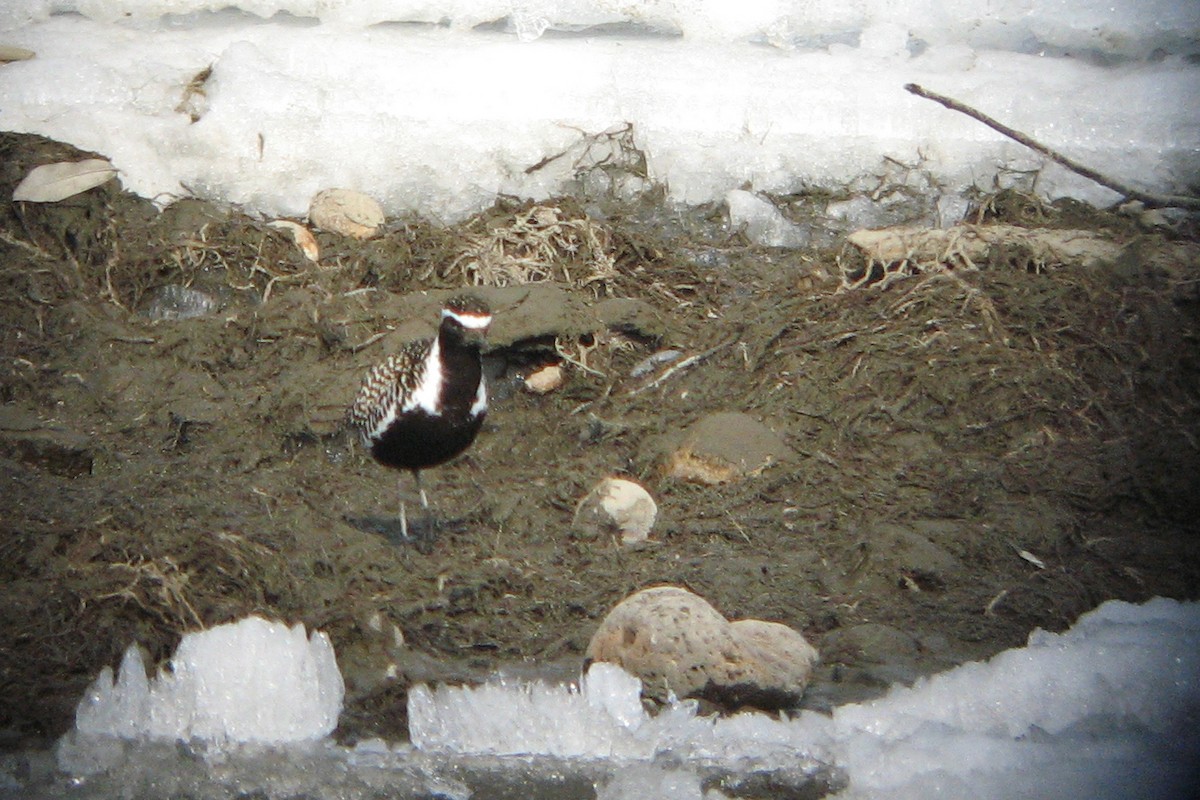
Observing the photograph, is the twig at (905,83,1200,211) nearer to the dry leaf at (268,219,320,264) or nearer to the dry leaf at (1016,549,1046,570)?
the dry leaf at (1016,549,1046,570)

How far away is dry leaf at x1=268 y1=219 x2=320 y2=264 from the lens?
6.70 m

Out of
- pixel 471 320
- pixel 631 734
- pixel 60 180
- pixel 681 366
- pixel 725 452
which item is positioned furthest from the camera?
pixel 60 180

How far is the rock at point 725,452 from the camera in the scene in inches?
209

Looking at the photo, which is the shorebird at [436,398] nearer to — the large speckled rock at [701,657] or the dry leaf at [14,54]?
the large speckled rock at [701,657]

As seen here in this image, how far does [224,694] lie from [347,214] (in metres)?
3.35

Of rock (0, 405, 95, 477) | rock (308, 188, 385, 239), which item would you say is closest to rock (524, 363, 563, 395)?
rock (308, 188, 385, 239)

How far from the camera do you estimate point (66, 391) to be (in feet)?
19.0

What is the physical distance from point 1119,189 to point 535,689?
348cm

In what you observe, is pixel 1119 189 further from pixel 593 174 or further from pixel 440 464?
pixel 440 464

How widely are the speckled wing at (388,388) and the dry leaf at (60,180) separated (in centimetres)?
218

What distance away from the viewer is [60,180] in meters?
6.59

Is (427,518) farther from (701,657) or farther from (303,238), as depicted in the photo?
(303,238)

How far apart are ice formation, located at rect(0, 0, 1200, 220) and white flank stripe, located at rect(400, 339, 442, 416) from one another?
2101 millimetres

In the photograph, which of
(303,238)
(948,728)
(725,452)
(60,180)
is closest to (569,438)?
(725,452)
